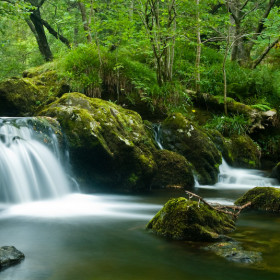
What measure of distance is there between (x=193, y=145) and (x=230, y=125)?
268cm

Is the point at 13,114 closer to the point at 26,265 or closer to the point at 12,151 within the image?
the point at 12,151

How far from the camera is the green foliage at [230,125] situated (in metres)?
11.3

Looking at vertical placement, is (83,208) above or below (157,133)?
below

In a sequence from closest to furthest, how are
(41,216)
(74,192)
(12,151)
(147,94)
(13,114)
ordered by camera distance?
(41,216)
(12,151)
(74,192)
(13,114)
(147,94)

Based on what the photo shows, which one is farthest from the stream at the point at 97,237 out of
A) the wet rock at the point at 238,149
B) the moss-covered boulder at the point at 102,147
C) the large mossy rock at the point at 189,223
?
the wet rock at the point at 238,149

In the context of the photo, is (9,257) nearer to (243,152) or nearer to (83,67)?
(83,67)

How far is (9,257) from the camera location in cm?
335

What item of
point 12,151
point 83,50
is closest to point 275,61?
point 83,50

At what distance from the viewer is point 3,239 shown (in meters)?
4.25

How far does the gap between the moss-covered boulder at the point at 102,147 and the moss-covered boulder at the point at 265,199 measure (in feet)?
8.38

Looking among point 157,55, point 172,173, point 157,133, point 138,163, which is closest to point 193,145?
point 157,133

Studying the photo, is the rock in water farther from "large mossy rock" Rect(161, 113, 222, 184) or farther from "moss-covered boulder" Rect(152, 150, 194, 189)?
"large mossy rock" Rect(161, 113, 222, 184)

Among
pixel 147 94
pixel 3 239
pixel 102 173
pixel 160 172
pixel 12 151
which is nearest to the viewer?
pixel 3 239

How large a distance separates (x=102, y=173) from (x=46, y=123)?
5.27 ft
